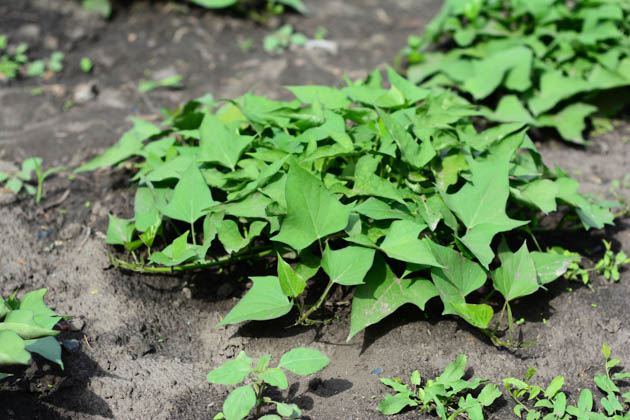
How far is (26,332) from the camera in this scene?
205 centimetres

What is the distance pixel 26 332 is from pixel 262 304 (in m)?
0.73

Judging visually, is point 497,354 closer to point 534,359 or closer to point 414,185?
point 534,359

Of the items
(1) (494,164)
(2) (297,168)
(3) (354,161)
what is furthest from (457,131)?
(2) (297,168)

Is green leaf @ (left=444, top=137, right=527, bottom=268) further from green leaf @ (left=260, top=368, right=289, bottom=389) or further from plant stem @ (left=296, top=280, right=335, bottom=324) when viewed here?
green leaf @ (left=260, top=368, right=289, bottom=389)

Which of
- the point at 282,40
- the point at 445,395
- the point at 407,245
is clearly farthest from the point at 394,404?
the point at 282,40

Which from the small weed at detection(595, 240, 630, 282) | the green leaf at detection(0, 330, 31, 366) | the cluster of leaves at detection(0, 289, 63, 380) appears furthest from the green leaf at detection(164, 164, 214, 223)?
the small weed at detection(595, 240, 630, 282)

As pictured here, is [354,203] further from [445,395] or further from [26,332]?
[26,332]

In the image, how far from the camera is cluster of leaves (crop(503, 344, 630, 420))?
226cm

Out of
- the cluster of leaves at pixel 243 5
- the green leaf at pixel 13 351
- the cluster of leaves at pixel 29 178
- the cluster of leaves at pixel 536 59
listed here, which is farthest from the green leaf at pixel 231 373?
the cluster of leaves at pixel 243 5

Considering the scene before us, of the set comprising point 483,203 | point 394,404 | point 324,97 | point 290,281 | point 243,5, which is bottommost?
point 394,404

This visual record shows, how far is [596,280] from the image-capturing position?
2.87m

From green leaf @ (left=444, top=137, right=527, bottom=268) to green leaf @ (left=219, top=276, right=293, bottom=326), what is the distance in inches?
→ 26.6

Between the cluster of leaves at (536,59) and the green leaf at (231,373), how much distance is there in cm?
210

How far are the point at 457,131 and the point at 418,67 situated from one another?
1.36 m
